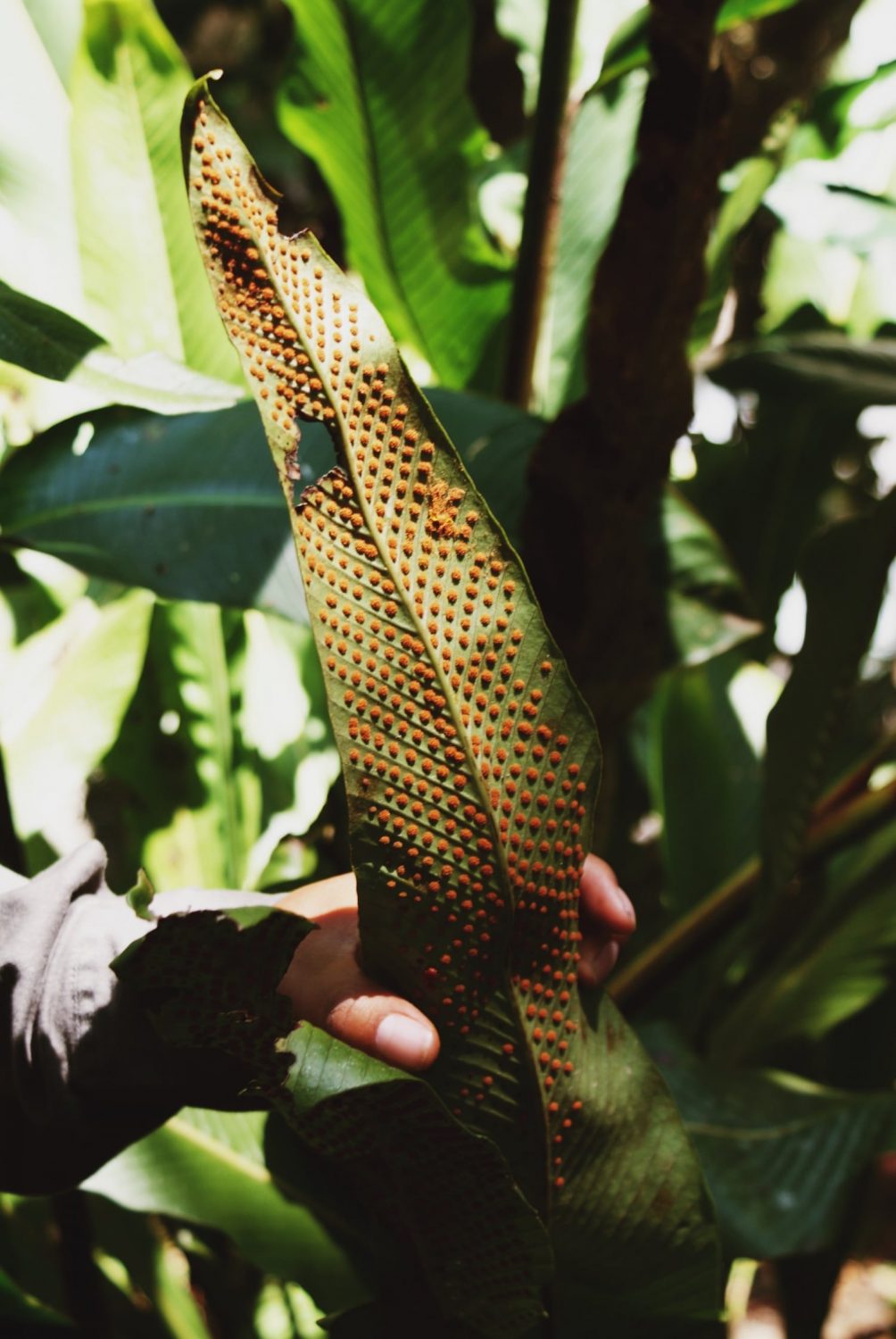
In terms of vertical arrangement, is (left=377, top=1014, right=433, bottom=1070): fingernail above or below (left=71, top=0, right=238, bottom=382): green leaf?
below

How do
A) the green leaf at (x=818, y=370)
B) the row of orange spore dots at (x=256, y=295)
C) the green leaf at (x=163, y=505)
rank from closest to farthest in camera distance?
the row of orange spore dots at (x=256, y=295)
the green leaf at (x=163, y=505)
the green leaf at (x=818, y=370)

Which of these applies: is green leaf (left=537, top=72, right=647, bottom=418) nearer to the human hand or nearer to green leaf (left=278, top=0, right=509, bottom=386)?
green leaf (left=278, top=0, right=509, bottom=386)

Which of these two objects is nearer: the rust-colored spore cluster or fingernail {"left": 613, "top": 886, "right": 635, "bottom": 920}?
the rust-colored spore cluster

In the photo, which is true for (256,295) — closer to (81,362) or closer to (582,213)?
(81,362)

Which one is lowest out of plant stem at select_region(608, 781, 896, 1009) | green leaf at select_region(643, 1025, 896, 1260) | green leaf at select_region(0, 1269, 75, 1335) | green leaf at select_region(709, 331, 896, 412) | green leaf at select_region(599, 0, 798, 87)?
green leaf at select_region(0, 1269, 75, 1335)

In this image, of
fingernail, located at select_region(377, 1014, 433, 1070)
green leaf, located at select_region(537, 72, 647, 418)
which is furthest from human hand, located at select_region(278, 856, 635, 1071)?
green leaf, located at select_region(537, 72, 647, 418)

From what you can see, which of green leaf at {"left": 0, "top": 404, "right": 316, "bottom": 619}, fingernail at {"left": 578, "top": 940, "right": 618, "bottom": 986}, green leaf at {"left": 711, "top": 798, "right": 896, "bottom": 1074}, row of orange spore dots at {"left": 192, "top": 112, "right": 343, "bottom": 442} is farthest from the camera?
green leaf at {"left": 711, "top": 798, "right": 896, "bottom": 1074}

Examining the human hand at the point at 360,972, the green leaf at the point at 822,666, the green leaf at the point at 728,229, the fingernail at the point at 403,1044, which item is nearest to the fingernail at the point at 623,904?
the human hand at the point at 360,972

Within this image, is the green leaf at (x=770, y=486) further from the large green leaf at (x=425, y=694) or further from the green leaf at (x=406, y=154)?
the large green leaf at (x=425, y=694)
